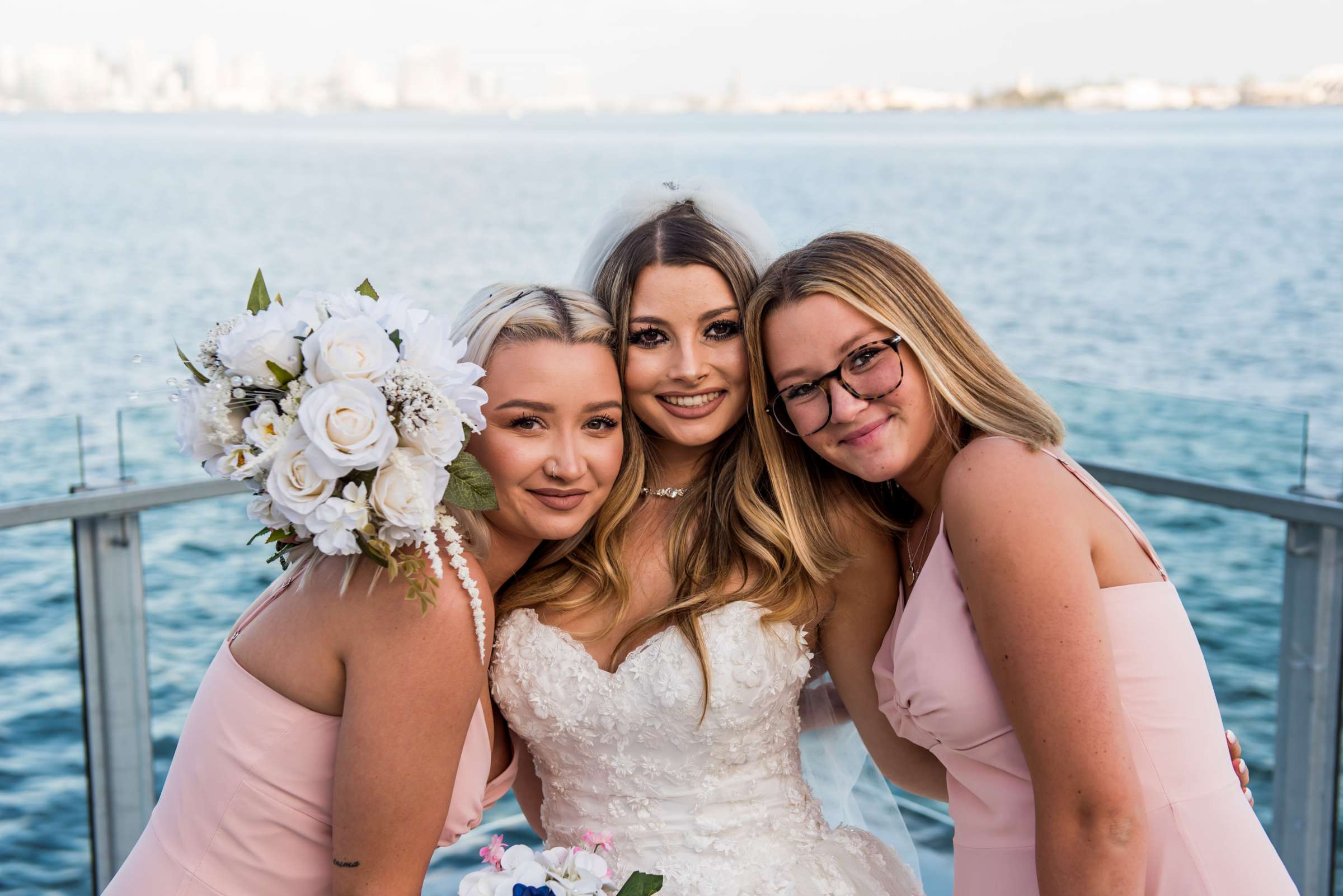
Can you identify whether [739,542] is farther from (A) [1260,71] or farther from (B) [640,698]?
(A) [1260,71]

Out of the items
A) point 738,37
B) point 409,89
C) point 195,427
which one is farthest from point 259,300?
point 738,37

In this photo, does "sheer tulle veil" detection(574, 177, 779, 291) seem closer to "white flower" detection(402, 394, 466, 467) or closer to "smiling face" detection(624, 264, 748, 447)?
"smiling face" detection(624, 264, 748, 447)

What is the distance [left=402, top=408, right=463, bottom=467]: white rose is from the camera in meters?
2.00

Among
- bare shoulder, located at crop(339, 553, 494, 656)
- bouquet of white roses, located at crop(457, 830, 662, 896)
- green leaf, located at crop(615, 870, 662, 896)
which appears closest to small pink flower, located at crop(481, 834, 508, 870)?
bouquet of white roses, located at crop(457, 830, 662, 896)

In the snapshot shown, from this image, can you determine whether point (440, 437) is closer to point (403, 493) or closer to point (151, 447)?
point (403, 493)

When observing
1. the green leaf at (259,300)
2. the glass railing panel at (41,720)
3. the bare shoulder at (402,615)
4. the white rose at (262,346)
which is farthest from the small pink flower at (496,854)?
the glass railing panel at (41,720)

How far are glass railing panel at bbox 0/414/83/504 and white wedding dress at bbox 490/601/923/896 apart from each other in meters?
1.50

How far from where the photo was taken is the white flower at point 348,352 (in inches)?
76.8

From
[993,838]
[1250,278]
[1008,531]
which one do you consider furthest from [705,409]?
[1250,278]

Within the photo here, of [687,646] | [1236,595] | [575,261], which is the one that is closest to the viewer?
[687,646]

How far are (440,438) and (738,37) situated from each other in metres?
81.4

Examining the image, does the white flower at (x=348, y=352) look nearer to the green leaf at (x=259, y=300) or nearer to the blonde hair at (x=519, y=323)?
the green leaf at (x=259, y=300)

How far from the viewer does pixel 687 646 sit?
2639mm

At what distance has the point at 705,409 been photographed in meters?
2.73
